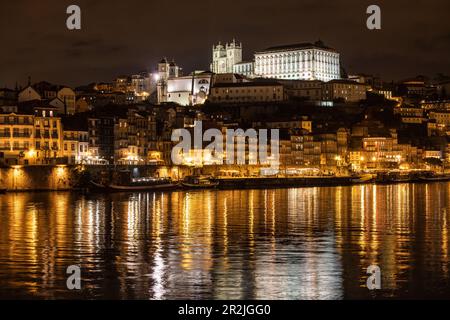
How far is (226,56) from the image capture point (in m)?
125

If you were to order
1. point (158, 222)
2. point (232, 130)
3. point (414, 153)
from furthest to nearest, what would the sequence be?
point (414, 153)
point (232, 130)
point (158, 222)

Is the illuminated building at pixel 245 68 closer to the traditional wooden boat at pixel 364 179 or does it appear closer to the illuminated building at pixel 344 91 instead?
the illuminated building at pixel 344 91

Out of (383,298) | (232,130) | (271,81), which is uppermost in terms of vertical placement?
(271,81)

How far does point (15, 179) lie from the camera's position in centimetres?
4741

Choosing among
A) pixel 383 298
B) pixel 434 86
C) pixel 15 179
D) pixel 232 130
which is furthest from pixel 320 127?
pixel 383 298

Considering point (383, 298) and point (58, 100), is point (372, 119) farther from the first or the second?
point (383, 298)

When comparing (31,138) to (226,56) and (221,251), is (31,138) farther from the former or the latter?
(226,56)

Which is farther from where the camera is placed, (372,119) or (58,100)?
(372,119)

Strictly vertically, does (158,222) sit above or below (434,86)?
below

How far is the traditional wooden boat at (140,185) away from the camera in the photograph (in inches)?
1992

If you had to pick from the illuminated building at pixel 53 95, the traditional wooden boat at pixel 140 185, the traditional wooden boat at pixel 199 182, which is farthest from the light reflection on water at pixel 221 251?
the illuminated building at pixel 53 95

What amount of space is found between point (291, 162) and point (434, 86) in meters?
68.3

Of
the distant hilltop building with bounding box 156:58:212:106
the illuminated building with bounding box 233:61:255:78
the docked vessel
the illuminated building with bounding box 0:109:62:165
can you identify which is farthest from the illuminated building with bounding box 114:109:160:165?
the illuminated building with bounding box 233:61:255:78

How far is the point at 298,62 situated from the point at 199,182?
59.7 metres
